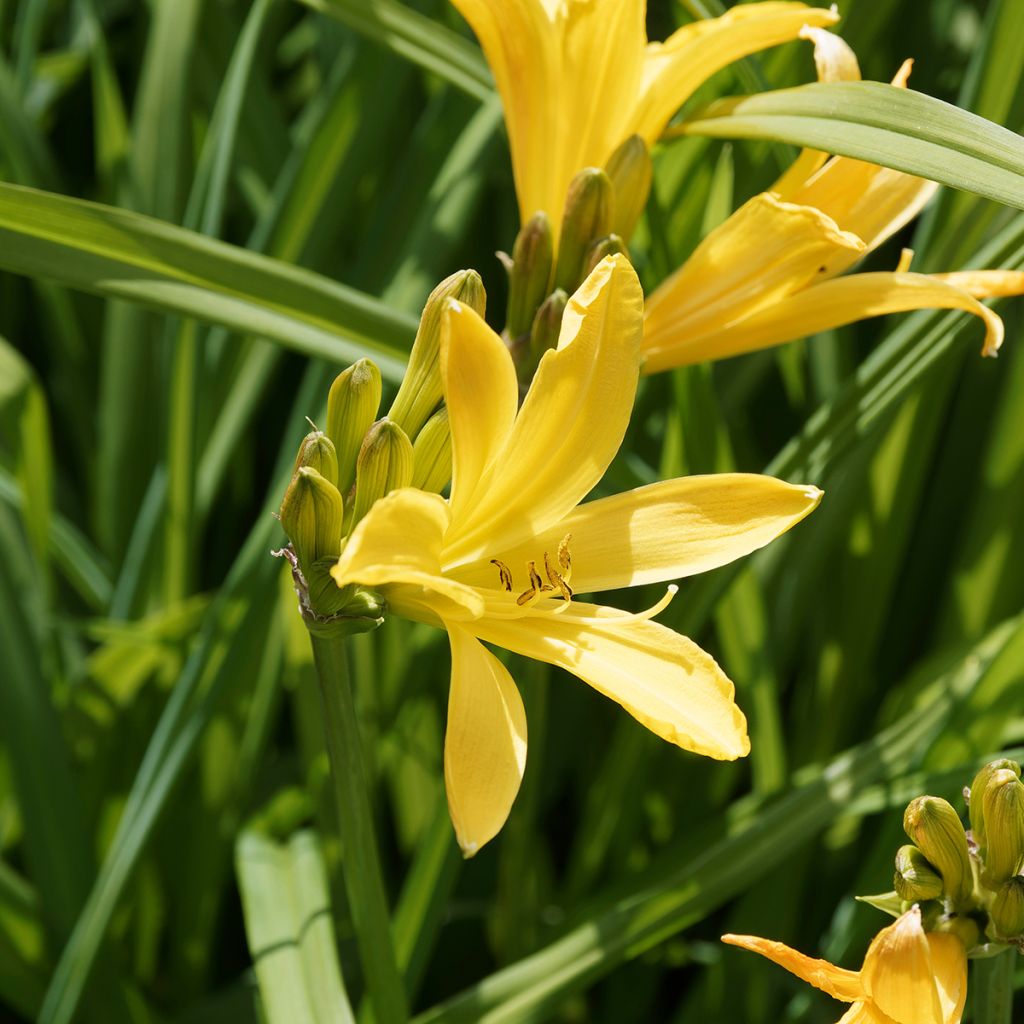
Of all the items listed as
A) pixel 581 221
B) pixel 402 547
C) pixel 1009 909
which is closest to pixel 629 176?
pixel 581 221

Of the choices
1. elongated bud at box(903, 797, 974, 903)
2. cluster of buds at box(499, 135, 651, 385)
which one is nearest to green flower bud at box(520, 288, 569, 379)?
cluster of buds at box(499, 135, 651, 385)

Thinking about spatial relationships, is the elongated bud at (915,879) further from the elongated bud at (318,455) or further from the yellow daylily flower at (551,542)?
the elongated bud at (318,455)

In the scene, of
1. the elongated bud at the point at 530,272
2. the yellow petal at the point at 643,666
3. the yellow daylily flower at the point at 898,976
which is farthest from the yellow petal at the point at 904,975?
the elongated bud at the point at 530,272

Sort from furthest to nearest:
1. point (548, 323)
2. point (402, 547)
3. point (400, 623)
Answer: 1. point (400, 623)
2. point (548, 323)
3. point (402, 547)

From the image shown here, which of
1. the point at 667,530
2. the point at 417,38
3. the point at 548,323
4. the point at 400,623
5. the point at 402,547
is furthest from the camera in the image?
the point at 400,623

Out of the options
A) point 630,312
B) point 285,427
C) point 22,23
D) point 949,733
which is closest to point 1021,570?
point 949,733

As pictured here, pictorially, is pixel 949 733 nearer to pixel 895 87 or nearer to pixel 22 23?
pixel 895 87

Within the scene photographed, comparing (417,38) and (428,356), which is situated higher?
(417,38)

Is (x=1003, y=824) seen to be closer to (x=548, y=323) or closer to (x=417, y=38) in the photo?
(x=548, y=323)

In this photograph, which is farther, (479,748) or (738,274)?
(738,274)
